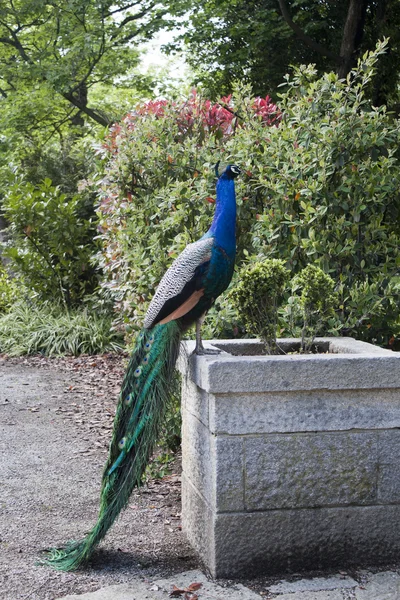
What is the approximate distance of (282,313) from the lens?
4.28 meters

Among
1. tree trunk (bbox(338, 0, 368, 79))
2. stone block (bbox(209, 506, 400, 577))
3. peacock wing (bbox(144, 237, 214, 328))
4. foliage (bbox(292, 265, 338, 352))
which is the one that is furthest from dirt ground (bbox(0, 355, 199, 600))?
tree trunk (bbox(338, 0, 368, 79))

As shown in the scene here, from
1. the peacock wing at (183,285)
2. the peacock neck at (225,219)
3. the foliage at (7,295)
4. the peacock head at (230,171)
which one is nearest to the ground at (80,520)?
the peacock wing at (183,285)

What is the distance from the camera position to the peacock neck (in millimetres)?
3367

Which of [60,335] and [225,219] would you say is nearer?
[225,219]

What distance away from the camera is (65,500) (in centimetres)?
432

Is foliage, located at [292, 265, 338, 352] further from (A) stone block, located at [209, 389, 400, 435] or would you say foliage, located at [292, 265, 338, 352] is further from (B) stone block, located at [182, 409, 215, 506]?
(B) stone block, located at [182, 409, 215, 506]

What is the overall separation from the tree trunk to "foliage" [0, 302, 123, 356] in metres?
4.58

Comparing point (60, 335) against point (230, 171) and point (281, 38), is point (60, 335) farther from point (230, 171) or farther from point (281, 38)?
point (230, 171)

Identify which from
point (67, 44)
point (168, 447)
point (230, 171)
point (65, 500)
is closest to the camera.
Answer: point (230, 171)

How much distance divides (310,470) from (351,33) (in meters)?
8.04

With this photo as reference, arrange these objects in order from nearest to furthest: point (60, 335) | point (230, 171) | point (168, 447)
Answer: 1. point (230, 171)
2. point (168, 447)
3. point (60, 335)

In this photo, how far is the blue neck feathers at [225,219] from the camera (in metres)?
3.37

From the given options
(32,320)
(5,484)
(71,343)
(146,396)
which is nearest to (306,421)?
(146,396)

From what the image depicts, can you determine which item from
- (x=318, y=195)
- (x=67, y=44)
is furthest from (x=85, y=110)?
(x=318, y=195)
